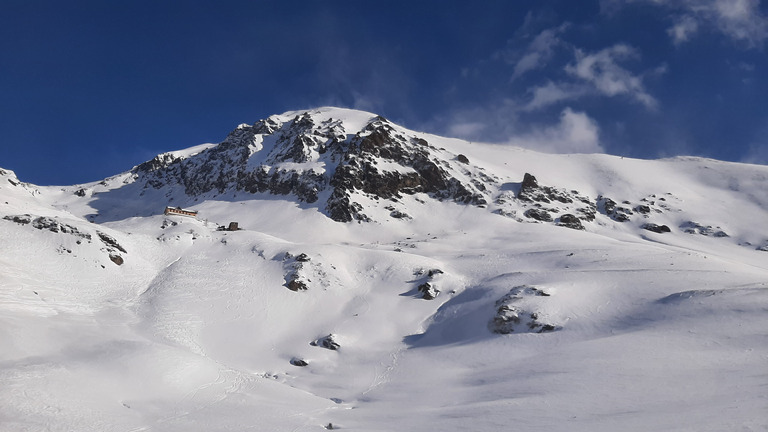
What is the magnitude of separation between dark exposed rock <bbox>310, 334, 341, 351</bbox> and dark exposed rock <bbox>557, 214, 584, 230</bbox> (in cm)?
5951

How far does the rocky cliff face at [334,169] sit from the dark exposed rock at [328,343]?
45605 mm

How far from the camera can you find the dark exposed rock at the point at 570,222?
266 ft

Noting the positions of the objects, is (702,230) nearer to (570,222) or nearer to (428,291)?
(570,222)

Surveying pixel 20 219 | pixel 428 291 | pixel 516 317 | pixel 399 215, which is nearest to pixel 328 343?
pixel 428 291

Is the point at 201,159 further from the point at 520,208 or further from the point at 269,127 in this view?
the point at 520,208

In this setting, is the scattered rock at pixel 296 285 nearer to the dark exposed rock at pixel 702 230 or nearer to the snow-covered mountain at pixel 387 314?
the snow-covered mountain at pixel 387 314

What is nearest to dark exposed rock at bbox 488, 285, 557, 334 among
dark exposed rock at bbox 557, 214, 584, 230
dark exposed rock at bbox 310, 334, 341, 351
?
dark exposed rock at bbox 310, 334, 341, 351

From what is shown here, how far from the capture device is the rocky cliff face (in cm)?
9044

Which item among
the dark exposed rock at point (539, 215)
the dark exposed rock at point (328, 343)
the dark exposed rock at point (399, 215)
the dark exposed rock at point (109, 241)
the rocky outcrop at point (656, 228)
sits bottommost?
the dark exposed rock at point (328, 343)

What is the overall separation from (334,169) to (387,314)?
59834 mm

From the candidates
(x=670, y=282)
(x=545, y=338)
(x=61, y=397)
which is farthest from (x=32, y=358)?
(x=670, y=282)

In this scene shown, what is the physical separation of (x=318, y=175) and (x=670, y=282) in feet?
238

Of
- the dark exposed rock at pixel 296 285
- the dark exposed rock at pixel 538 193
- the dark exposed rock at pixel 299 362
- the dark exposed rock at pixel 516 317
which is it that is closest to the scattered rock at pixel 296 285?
the dark exposed rock at pixel 296 285

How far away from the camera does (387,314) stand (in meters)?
41.7
